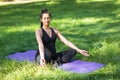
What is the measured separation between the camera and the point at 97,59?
10000mm

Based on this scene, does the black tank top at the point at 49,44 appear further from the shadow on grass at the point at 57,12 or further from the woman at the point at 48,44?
the shadow on grass at the point at 57,12

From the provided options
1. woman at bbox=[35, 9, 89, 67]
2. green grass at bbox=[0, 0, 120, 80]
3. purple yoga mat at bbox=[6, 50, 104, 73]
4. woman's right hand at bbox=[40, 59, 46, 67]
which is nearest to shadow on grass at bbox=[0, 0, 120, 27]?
green grass at bbox=[0, 0, 120, 80]

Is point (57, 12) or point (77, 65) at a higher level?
point (77, 65)

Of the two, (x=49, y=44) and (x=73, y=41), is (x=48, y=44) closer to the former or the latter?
(x=49, y=44)

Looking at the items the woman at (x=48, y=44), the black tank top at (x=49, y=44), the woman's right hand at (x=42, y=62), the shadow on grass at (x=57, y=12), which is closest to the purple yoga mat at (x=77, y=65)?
the woman at (x=48, y=44)

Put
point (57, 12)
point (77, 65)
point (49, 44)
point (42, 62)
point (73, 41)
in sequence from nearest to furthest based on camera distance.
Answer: point (42, 62) → point (77, 65) → point (49, 44) → point (73, 41) → point (57, 12)

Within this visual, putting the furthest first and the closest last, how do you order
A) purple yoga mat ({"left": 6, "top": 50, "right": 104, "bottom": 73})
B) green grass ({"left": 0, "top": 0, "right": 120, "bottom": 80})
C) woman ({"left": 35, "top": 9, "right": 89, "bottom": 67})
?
woman ({"left": 35, "top": 9, "right": 89, "bottom": 67}), purple yoga mat ({"left": 6, "top": 50, "right": 104, "bottom": 73}), green grass ({"left": 0, "top": 0, "right": 120, "bottom": 80})

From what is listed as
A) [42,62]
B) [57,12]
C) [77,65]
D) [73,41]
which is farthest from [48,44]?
[57,12]

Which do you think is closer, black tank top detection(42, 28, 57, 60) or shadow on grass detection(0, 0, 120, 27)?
black tank top detection(42, 28, 57, 60)

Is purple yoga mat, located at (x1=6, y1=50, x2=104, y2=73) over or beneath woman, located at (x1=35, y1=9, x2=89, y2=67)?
beneath

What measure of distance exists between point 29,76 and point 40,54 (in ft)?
2.03

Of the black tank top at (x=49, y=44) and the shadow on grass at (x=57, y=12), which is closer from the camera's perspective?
the black tank top at (x=49, y=44)

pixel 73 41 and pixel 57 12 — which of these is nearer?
pixel 73 41

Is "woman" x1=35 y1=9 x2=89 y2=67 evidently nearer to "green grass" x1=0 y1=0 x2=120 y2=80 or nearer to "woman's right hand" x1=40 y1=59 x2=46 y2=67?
"woman's right hand" x1=40 y1=59 x2=46 y2=67
